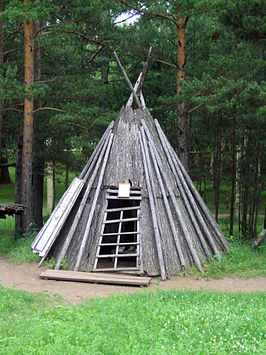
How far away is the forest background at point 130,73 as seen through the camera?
12789 mm

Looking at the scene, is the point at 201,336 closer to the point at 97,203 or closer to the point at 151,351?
the point at 151,351

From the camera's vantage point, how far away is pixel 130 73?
18047 mm

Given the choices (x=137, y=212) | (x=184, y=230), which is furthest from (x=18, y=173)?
(x=184, y=230)

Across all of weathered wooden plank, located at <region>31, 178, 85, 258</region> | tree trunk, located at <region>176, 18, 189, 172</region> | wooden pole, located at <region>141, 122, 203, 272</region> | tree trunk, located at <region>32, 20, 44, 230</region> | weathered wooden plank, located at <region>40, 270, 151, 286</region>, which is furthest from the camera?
tree trunk, located at <region>32, 20, 44, 230</region>

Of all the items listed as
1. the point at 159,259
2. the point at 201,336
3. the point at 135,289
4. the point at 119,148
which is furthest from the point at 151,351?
the point at 119,148

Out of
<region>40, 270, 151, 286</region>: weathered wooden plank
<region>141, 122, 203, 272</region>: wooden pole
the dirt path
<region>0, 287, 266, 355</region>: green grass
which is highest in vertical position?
<region>141, 122, 203, 272</region>: wooden pole

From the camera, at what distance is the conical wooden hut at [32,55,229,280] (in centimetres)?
1048

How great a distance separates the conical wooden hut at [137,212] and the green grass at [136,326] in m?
2.66

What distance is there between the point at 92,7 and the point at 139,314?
9.22 meters

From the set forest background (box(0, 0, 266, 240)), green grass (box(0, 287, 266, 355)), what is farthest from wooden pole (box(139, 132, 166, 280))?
forest background (box(0, 0, 266, 240))

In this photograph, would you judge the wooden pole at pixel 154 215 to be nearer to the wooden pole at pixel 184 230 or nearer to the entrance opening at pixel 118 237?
the entrance opening at pixel 118 237

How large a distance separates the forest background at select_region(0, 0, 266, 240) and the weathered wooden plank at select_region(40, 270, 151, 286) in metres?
4.05

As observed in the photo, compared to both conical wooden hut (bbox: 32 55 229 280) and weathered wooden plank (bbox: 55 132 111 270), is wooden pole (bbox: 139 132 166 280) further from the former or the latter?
weathered wooden plank (bbox: 55 132 111 270)

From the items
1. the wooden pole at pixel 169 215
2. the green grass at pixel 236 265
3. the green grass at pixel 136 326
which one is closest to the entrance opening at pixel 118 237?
the wooden pole at pixel 169 215
